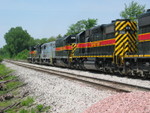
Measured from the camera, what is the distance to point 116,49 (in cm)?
1286

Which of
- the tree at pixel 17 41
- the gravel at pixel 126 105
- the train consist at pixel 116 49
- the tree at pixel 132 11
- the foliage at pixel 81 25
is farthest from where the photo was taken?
the tree at pixel 17 41

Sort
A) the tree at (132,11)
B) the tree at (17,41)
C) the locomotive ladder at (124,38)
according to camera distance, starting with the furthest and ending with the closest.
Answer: the tree at (17,41)
the tree at (132,11)
the locomotive ladder at (124,38)

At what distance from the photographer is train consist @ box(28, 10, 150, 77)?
10.5 metres

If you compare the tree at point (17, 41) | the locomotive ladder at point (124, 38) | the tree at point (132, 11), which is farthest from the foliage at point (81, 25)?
the locomotive ladder at point (124, 38)

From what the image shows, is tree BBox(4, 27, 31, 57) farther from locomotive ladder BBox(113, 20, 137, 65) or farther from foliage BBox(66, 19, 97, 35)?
locomotive ladder BBox(113, 20, 137, 65)

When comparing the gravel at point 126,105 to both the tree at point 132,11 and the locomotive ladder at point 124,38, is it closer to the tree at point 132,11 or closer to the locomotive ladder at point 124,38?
the locomotive ladder at point 124,38

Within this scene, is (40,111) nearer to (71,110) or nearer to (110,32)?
(71,110)

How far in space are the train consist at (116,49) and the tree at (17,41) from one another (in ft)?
263

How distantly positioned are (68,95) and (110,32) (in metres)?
7.17

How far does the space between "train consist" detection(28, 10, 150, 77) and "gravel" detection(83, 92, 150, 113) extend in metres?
5.28

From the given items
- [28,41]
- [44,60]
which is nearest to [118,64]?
[44,60]

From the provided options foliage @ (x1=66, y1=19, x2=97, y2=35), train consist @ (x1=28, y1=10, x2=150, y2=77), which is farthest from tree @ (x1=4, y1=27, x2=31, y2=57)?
train consist @ (x1=28, y1=10, x2=150, y2=77)

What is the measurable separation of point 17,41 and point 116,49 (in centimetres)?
8840

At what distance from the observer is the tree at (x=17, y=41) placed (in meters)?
96.5
